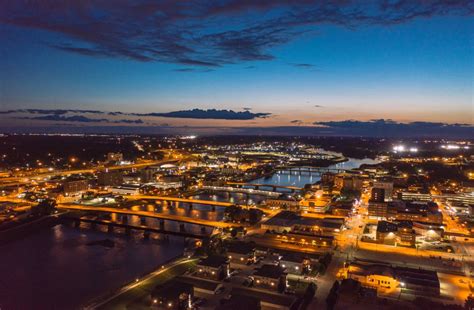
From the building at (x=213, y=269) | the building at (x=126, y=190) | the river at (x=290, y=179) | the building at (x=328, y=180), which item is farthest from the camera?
the river at (x=290, y=179)

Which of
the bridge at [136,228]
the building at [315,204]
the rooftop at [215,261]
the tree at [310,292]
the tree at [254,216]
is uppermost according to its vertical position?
A: the rooftop at [215,261]

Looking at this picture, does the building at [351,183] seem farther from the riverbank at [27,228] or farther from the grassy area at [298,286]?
the riverbank at [27,228]

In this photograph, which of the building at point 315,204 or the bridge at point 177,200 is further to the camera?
the bridge at point 177,200

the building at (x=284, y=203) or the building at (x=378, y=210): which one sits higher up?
the building at (x=378, y=210)

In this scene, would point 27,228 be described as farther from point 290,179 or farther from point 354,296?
point 290,179

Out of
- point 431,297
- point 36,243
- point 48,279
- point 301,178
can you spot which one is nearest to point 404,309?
point 431,297

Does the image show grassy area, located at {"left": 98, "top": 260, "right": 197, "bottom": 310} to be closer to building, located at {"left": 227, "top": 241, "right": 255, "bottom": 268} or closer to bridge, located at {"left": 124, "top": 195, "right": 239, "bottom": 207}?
building, located at {"left": 227, "top": 241, "right": 255, "bottom": 268}

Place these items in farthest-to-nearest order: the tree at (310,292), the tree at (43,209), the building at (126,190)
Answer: the building at (126,190) → the tree at (43,209) → the tree at (310,292)

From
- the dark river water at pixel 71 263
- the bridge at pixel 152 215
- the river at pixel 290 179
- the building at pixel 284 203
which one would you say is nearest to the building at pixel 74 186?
the bridge at pixel 152 215

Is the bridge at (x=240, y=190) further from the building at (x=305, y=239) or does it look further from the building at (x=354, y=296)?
the building at (x=354, y=296)
